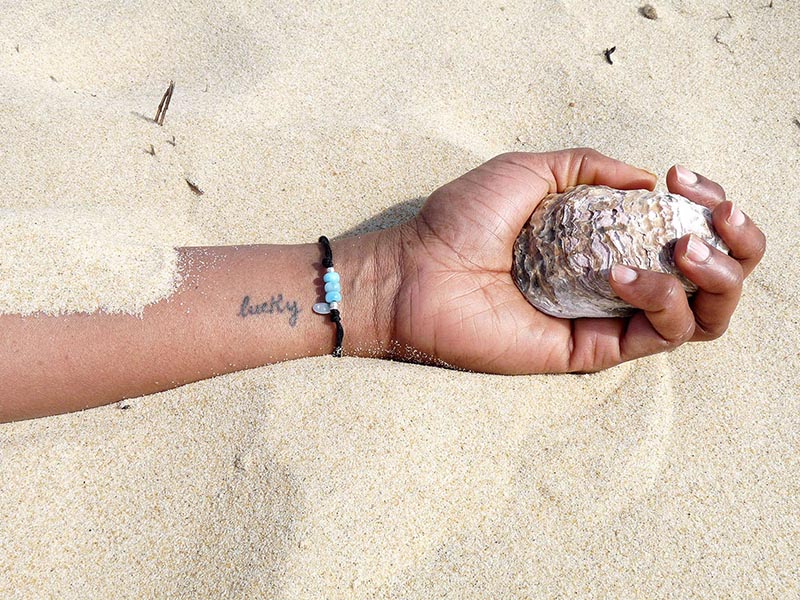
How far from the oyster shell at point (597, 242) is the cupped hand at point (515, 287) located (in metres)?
0.06

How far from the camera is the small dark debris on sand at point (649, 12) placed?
3320 mm

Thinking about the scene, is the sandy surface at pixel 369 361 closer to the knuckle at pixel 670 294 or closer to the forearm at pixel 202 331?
the forearm at pixel 202 331

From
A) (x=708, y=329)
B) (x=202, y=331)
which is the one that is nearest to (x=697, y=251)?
(x=708, y=329)

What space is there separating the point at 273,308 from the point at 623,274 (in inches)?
45.1

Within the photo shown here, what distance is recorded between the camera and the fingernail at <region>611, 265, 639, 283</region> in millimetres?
1916

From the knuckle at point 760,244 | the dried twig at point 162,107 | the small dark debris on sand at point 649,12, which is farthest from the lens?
the small dark debris on sand at point 649,12

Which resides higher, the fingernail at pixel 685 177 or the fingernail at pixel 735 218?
the fingernail at pixel 685 177

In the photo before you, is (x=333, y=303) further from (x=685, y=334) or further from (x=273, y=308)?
(x=685, y=334)

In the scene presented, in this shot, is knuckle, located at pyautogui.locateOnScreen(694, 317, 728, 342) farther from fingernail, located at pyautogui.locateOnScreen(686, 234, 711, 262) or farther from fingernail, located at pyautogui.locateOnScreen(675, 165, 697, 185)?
fingernail, located at pyautogui.locateOnScreen(675, 165, 697, 185)

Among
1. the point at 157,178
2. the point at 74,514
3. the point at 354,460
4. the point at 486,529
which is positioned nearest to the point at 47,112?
the point at 157,178

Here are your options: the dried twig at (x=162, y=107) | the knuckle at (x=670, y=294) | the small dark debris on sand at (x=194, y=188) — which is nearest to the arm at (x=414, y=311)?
the knuckle at (x=670, y=294)

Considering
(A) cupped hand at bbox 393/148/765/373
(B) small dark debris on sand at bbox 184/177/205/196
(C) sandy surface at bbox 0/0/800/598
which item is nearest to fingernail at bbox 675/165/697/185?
(A) cupped hand at bbox 393/148/765/373

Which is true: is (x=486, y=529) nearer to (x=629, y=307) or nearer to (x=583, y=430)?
(x=583, y=430)

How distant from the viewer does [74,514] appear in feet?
5.94
